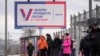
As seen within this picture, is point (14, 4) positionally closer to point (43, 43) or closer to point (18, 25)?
point (18, 25)

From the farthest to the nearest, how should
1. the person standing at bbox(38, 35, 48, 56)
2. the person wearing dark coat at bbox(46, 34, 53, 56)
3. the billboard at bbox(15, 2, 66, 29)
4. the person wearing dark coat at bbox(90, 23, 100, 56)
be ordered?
the billboard at bbox(15, 2, 66, 29)
the person standing at bbox(38, 35, 48, 56)
the person wearing dark coat at bbox(46, 34, 53, 56)
the person wearing dark coat at bbox(90, 23, 100, 56)

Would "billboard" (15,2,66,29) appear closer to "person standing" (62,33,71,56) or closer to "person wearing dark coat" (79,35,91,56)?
"person standing" (62,33,71,56)

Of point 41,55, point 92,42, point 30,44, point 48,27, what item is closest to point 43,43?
point 41,55

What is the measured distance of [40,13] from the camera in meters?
32.7

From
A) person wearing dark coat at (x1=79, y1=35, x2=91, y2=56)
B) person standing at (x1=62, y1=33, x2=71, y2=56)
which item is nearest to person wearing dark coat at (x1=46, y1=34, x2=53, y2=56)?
person standing at (x1=62, y1=33, x2=71, y2=56)

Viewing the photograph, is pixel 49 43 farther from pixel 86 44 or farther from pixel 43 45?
pixel 86 44

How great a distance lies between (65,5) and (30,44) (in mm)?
5317

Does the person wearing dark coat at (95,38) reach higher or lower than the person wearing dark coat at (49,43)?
higher

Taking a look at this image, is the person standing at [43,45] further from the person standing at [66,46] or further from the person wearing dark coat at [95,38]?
the person wearing dark coat at [95,38]

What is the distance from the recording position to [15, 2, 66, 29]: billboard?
32.2 metres

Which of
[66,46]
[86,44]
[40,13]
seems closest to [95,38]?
[86,44]

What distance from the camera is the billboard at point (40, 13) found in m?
32.2

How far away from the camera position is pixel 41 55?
27562 millimetres

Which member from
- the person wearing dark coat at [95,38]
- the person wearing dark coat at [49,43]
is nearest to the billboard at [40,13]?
the person wearing dark coat at [49,43]
